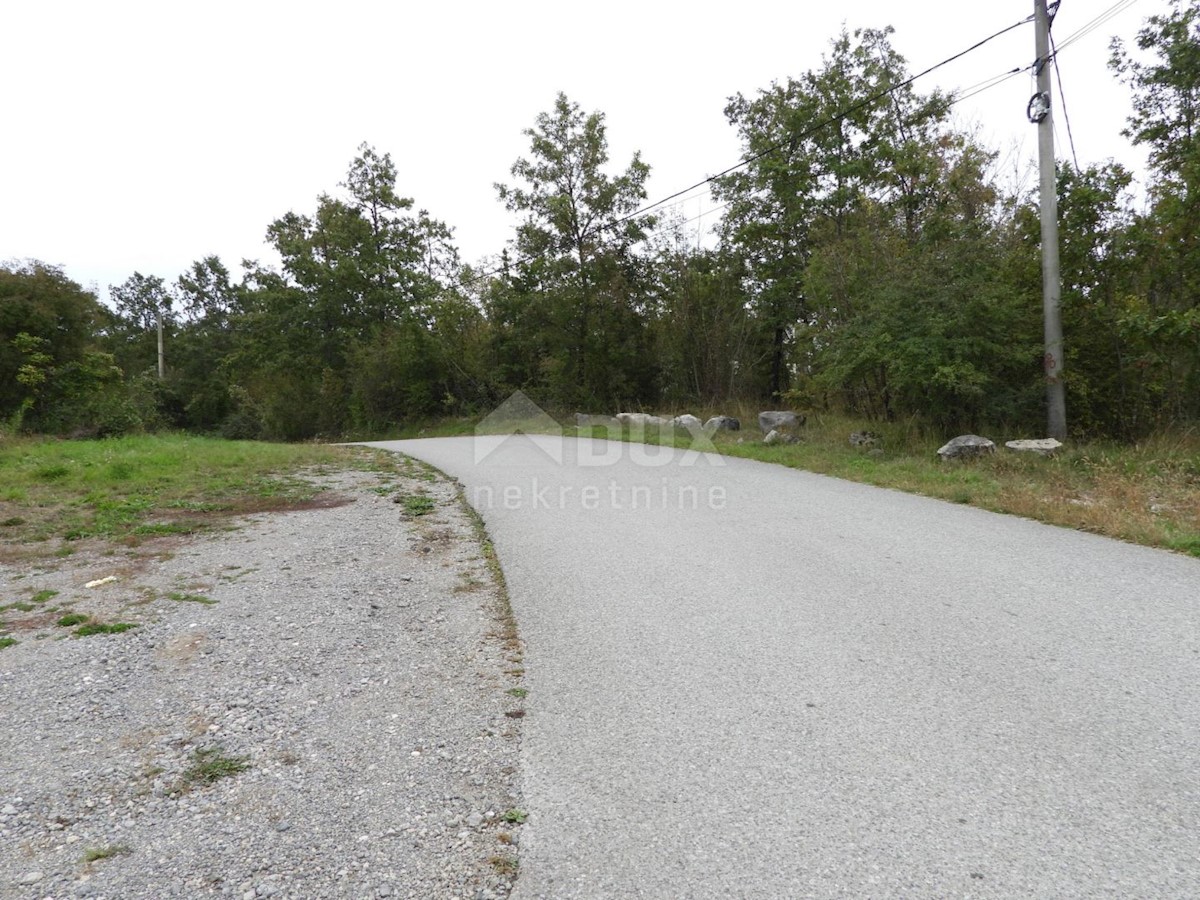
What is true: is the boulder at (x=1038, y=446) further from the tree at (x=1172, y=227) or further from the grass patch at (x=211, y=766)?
the grass patch at (x=211, y=766)

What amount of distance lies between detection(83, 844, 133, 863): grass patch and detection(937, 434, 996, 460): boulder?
10.5 m

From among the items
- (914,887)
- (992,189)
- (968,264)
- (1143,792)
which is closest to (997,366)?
(968,264)

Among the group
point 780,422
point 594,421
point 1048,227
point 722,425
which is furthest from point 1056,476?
point 594,421

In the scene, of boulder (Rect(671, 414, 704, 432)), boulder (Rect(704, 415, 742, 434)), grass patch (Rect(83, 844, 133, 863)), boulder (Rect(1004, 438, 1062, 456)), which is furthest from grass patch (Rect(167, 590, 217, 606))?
boulder (Rect(671, 414, 704, 432))

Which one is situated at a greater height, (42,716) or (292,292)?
(292,292)

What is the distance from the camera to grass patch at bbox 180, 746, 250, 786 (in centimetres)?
260

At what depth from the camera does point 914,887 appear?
1.99m

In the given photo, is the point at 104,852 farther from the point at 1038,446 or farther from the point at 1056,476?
the point at 1038,446

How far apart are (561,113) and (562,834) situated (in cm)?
2588

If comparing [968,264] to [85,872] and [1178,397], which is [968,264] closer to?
[1178,397]

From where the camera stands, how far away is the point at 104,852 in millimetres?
2174

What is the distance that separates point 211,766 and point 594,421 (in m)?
19.3

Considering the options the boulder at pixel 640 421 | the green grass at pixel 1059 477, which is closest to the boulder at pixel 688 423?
the boulder at pixel 640 421

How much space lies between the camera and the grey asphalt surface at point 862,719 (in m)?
2.10
